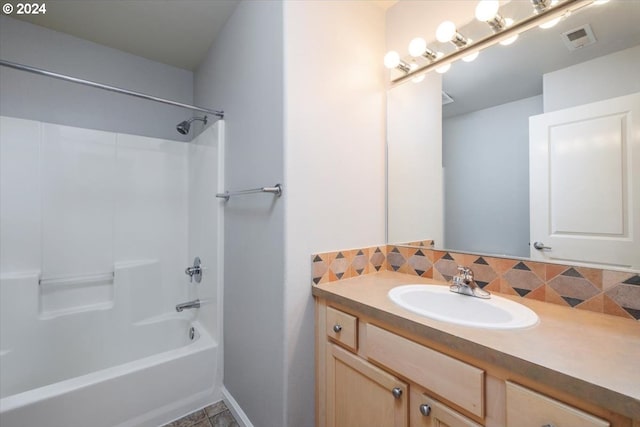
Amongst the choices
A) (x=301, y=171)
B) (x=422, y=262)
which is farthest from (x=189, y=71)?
(x=422, y=262)

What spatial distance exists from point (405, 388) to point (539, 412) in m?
0.36

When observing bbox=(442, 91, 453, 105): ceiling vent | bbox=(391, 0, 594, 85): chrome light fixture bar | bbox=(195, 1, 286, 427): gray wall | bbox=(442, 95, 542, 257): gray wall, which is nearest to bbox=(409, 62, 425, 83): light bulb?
bbox=(391, 0, 594, 85): chrome light fixture bar

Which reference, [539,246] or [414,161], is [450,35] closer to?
[414,161]

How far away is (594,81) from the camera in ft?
3.05

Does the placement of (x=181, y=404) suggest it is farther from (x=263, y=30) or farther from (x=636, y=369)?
(x=263, y=30)

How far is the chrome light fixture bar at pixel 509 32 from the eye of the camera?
0.98 m

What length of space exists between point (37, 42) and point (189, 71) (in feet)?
3.19

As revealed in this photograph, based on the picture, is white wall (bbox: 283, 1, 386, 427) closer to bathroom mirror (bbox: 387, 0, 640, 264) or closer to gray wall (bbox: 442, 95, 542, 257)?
bathroom mirror (bbox: 387, 0, 640, 264)

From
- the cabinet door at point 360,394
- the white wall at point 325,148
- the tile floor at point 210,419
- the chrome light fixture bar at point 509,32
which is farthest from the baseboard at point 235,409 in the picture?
the chrome light fixture bar at point 509,32

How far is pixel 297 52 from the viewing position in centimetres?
117

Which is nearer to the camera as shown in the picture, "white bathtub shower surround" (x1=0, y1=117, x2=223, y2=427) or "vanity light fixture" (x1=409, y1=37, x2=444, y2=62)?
"vanity light fixture" (x1=409, y1=37, x2=444, y2=62)

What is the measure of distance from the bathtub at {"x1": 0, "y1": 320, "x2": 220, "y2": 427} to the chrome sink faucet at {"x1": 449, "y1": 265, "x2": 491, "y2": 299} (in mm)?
1452

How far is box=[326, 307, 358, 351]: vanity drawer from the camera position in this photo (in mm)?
1005

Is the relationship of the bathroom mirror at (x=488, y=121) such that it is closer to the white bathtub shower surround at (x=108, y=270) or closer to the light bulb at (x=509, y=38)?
the light bulb at (x=509, y=38)
